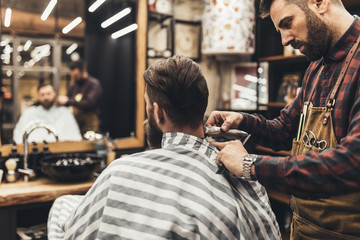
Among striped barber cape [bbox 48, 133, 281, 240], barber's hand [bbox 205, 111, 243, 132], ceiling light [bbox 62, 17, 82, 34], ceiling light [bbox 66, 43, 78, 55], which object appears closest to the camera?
striped barber cape [bbox 48, 133, 281, 240]

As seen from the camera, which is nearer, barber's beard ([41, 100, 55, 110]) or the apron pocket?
the apron pocket

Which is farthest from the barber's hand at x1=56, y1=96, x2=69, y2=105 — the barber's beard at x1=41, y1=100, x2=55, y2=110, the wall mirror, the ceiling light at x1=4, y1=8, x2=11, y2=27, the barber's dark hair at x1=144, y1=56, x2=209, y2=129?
the barber's dark hair at x1=144, y1=56, x2=209, y2=129

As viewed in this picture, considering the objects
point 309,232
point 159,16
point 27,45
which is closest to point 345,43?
point 309,232

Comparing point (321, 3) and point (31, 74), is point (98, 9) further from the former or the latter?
point (321, 3)

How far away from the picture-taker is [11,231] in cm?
216

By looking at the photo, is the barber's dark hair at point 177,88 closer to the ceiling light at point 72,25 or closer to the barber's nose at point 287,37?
the barber's nose at point 287,37

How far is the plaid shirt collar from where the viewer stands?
1359 millimetres

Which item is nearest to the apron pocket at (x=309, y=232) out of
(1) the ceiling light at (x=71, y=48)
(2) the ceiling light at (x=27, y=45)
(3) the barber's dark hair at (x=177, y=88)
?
(3) the barber's dark hair at (x=177, y=88)

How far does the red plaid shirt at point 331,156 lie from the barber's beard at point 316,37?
4cm

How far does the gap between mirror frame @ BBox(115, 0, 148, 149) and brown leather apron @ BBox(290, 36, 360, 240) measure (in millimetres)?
1977

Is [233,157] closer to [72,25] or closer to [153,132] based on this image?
[153,132]

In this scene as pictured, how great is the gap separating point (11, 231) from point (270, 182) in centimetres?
181

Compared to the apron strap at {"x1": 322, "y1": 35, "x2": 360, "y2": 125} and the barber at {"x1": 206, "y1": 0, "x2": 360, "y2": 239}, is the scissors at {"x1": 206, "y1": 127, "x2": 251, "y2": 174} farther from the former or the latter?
the apron strap at {"x1": 322, "y1": 35, "x2": 360, "y2": 125}

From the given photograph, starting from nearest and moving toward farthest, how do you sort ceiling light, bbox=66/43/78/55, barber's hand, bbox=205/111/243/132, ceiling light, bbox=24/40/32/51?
1. barber's hand, bbox=205/111/243/132
2. ceiling light, bbox=24/40/32/51
3. ceiling light, bbox=66/43/78/55
